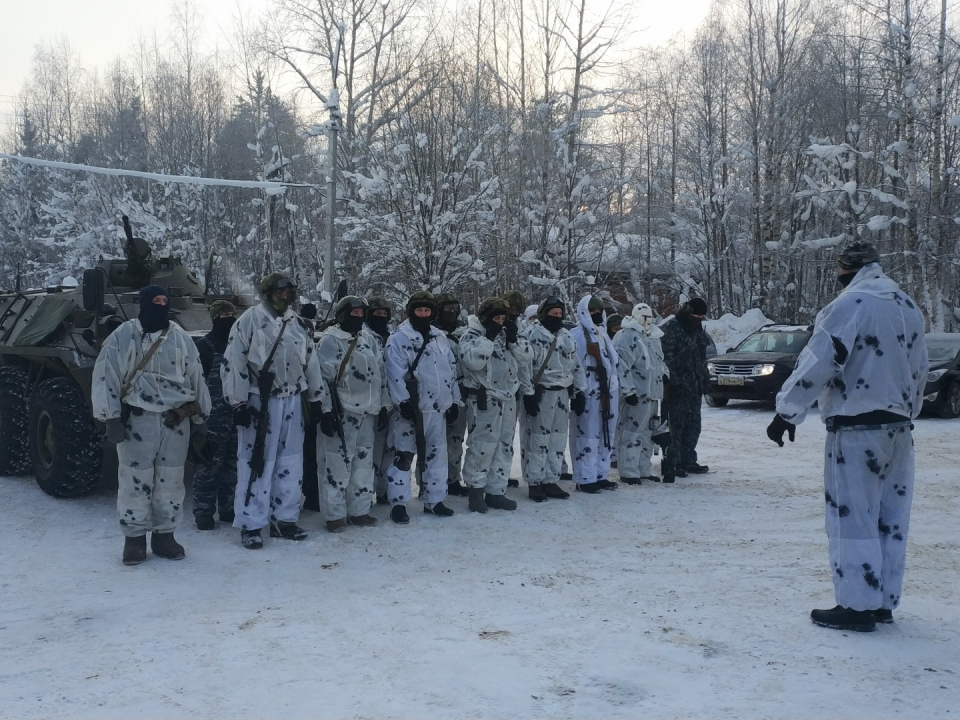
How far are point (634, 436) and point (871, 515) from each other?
440 cm

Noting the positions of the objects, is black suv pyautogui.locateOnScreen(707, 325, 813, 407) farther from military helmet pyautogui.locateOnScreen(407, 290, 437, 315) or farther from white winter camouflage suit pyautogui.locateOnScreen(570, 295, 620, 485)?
military helmet pyautogui.locateOnScreen(407, 290, 437, 315)

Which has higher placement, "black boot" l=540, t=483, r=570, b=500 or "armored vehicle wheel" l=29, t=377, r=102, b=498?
"armored vehicle wheel" l=29, t=377, r=102, b=498

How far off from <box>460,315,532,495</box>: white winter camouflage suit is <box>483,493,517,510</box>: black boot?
45 mm

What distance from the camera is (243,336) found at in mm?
6383

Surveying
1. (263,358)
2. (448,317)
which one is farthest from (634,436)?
(263,358)

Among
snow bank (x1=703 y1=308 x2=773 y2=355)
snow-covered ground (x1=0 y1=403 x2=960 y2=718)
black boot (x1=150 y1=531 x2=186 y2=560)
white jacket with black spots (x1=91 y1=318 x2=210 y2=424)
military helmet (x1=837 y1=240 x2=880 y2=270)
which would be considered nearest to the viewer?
snow-covered ground (x1=0 y1=403 x2=960 y2=718)

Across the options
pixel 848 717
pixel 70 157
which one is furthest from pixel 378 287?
pixel 70 157

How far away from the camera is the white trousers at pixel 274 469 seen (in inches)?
252

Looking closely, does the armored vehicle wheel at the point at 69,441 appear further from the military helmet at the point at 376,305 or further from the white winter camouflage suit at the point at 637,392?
the white winter camouflage suit at the point at 637,392

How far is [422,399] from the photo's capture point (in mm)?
7168

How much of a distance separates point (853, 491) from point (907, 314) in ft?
3.05

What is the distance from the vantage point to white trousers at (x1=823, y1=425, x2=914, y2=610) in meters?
4.50

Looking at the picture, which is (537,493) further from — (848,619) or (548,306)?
(848,619)

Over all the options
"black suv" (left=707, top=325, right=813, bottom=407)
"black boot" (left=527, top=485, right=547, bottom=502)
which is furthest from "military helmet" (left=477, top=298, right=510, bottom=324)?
"black suv" (left=707, top=325, right=813, bottom=407)
